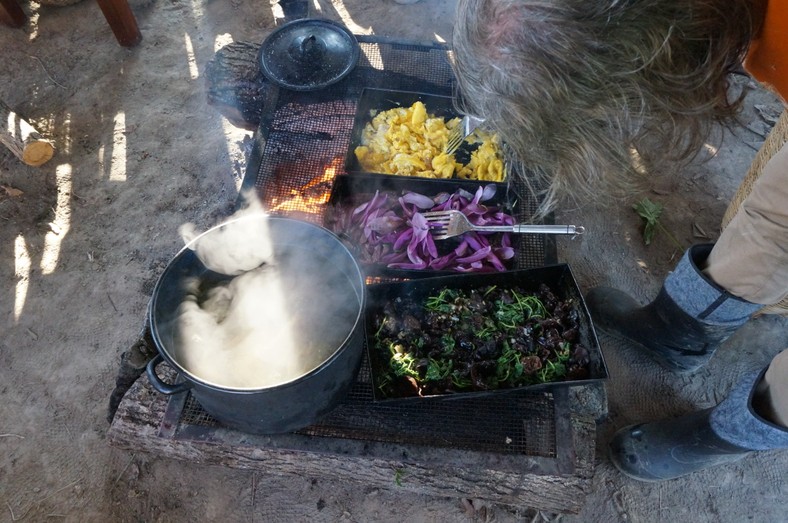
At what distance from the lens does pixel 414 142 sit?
3.72 metres

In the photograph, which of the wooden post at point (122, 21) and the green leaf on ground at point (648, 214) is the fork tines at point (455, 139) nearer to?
the green leaf on ground at point (648, 214)

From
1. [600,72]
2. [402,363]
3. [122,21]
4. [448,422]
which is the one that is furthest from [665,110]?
[122,21]

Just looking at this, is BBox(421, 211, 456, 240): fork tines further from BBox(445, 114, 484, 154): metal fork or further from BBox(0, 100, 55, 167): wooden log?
BBox(0, 100, 55, 167): wooden log

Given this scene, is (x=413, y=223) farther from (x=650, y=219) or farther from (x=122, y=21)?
(x=122, y=21)

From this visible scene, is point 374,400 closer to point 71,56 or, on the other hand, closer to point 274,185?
point 274,185

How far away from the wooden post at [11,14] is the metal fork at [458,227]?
17.5 ft

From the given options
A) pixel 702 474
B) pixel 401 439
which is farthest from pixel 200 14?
pixel 702 474

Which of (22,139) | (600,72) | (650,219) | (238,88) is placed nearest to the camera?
(600,72)

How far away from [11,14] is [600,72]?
249 inches

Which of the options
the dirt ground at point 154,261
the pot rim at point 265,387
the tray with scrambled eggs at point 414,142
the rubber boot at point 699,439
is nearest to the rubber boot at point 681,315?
the dirt ground at point 154,261

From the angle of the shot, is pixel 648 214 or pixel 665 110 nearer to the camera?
pixel 665 110

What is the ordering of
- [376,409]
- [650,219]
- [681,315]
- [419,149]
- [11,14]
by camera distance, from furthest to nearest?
[11,14], [650,219], [419,149], [681,315], [376,409]

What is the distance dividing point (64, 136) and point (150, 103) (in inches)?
32.4

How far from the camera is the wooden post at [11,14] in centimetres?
534
